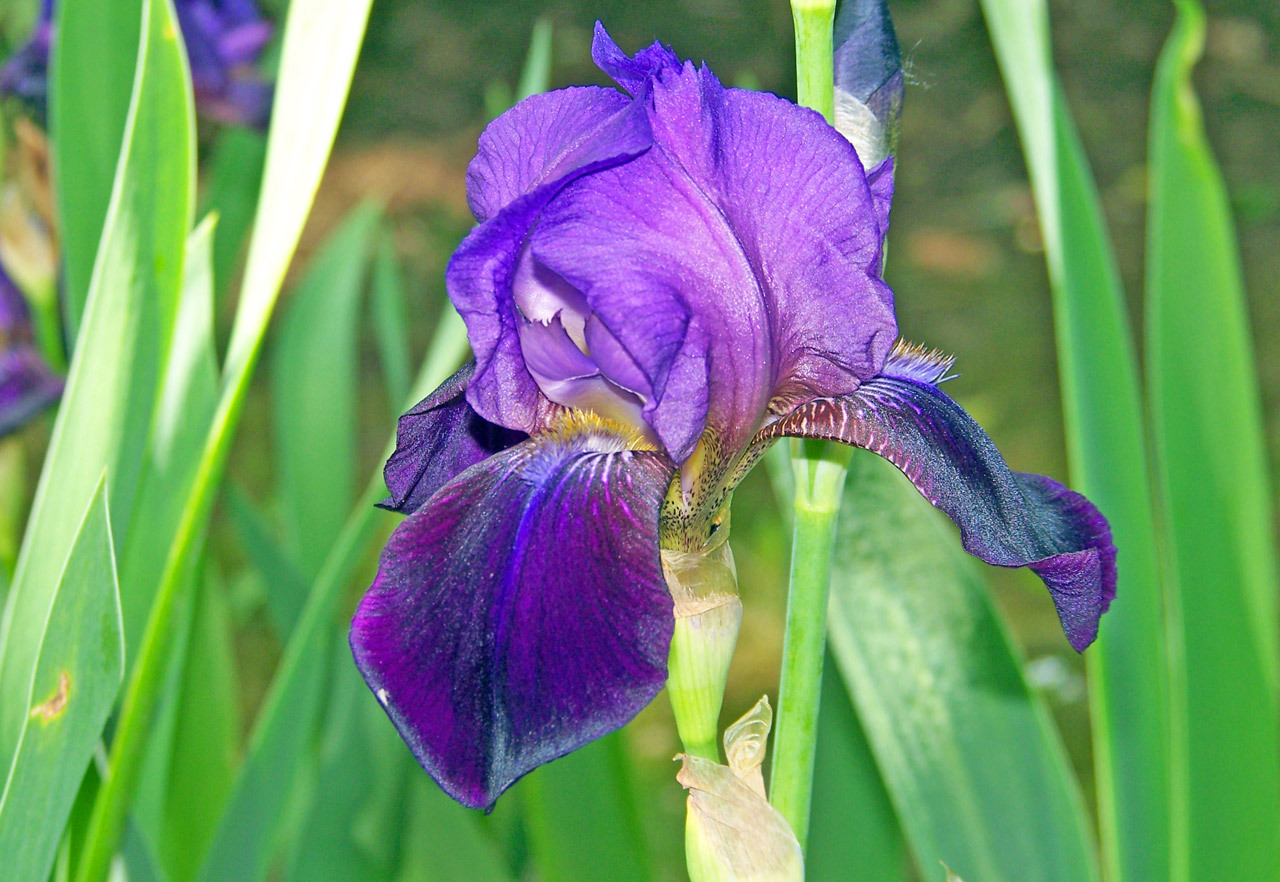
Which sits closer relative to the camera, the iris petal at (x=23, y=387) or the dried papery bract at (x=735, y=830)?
the dried papery bract at (x=735, y=830)

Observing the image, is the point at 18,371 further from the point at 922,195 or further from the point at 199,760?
the point at 922,195

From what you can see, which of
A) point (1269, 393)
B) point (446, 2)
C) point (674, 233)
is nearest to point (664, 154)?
point (674, 233)

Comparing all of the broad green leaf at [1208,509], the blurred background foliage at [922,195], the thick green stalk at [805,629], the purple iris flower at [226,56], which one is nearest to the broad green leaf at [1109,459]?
the broad green leaf at [1208,509]

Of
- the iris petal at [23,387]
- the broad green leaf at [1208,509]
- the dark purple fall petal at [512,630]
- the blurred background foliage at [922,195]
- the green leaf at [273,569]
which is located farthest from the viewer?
the blurred background foliage at [922,195]

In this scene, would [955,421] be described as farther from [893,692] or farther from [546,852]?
[546,852]

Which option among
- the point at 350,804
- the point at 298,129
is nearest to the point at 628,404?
the point at 298,129

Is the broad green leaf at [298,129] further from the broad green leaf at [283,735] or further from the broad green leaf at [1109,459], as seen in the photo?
the broad green leaf at [1109,459]
